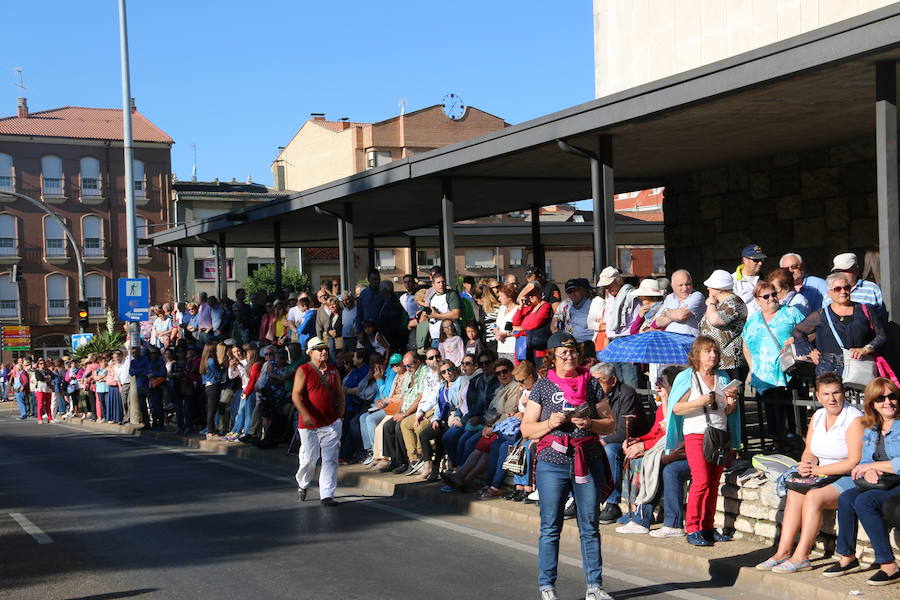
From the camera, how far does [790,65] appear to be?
403 inches

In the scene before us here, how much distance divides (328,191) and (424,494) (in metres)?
9.18

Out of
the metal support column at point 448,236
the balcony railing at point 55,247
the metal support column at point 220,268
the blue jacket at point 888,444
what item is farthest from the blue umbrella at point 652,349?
the balcony railing at point 55,247

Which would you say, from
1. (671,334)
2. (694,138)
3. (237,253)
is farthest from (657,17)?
(237,253)

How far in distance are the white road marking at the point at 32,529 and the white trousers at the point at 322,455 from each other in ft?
9.59

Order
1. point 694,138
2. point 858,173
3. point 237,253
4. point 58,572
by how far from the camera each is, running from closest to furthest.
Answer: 1. point 58,572
2. point 694,138
3. point 858,173
4. point 237,253

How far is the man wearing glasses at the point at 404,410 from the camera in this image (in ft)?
45.1

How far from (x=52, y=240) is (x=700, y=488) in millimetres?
70790

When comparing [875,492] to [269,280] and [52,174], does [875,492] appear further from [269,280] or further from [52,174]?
[52,174]

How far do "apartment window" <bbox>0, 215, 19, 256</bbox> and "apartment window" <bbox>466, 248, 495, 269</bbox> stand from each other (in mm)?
30623

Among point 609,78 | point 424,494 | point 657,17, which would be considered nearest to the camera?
point 424,494

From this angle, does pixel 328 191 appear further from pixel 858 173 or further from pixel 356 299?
pixel 858 173

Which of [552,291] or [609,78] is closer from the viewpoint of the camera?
[552,291]

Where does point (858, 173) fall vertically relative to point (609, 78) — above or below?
below


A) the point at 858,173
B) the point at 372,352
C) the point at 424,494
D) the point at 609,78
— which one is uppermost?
the point at 609,78
